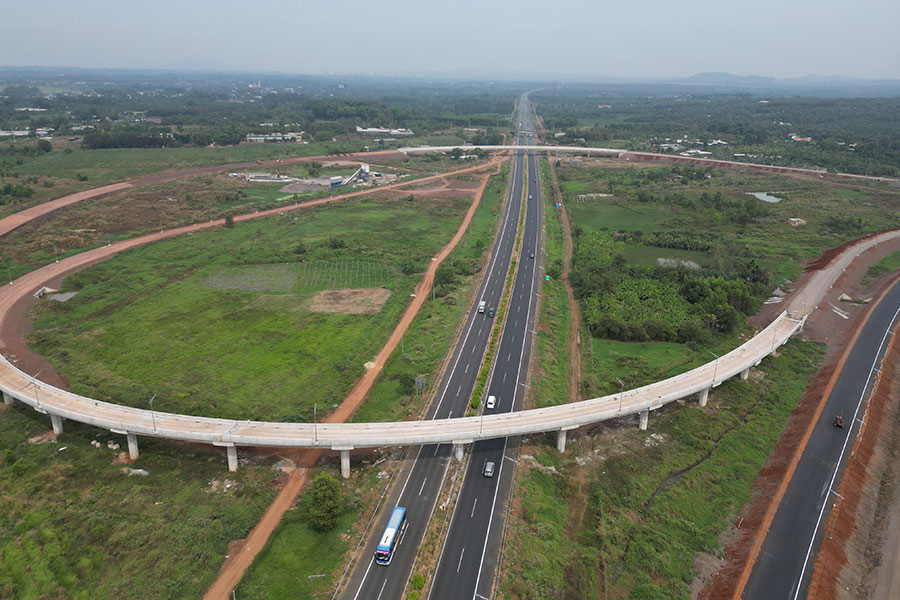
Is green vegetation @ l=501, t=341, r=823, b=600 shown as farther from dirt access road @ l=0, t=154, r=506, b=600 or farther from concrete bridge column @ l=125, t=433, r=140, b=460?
concrete bridge column @ l=125, t=433, r=140, b=460

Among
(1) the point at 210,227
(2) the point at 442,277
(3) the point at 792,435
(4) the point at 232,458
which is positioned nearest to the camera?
(4) the point at 232,458

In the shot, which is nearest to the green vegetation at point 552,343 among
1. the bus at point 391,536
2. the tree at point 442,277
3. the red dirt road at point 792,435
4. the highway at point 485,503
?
the highway at point 485,503

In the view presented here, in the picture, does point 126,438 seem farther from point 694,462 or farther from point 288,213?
point 288,213

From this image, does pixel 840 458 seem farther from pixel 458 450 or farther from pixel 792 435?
pixel 458 450

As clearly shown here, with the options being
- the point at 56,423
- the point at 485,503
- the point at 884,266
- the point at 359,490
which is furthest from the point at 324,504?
the point at 884,266

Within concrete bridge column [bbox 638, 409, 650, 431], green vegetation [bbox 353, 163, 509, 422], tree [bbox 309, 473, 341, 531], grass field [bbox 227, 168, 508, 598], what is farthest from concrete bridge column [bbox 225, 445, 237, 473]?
concrete bridge column [bbox 638, 409, 650, 431]

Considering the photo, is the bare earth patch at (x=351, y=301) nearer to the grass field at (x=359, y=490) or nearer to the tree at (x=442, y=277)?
the grass field at (x=359, y=490)
